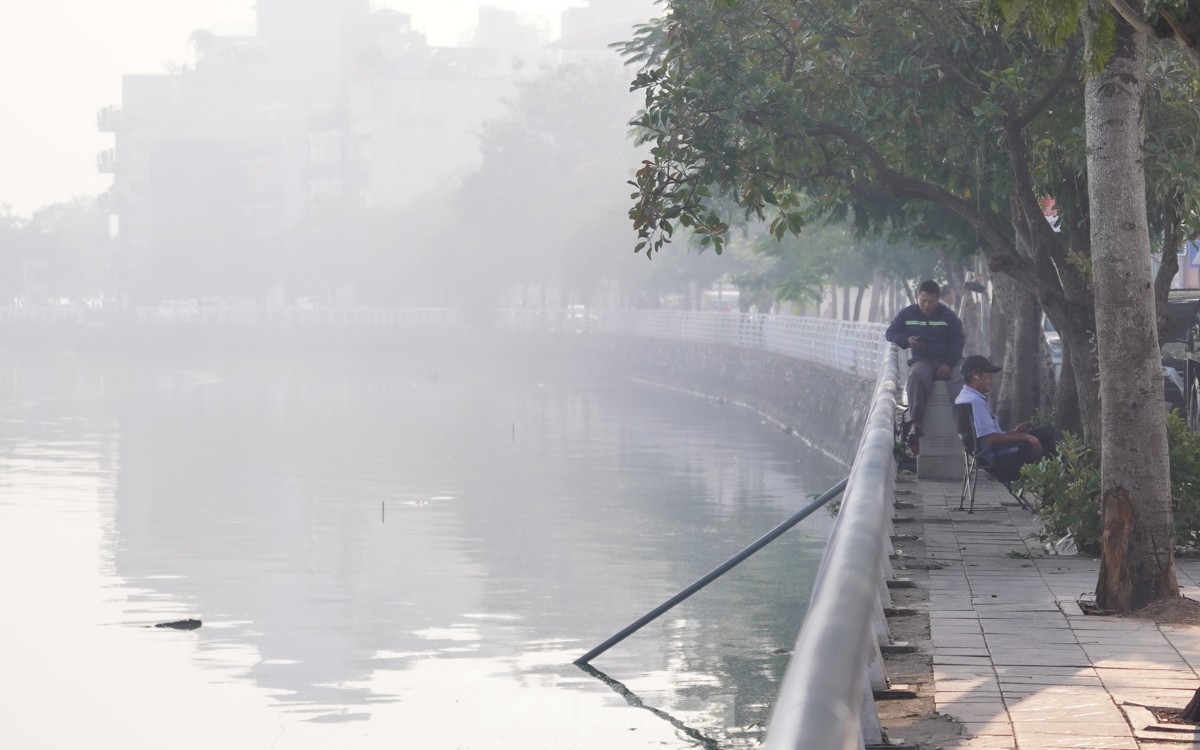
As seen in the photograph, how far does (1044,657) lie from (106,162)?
151 metres

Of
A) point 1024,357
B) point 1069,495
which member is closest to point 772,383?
point 1024,357

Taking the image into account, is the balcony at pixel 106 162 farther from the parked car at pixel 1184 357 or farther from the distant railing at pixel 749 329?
the parked car at pixel 1184 357

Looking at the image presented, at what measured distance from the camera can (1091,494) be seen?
10.9 metres

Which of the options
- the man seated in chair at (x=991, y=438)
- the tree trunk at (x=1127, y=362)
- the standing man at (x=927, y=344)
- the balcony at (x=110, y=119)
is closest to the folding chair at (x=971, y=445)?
the man seated in chair at (x=991, y=438)

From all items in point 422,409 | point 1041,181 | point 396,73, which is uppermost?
point 396,73

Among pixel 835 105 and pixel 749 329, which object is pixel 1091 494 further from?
pixel 749 329

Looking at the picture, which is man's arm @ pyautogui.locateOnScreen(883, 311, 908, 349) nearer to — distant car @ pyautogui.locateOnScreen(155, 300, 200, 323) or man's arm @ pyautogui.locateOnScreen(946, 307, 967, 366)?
man's arm @ pyautogui.locateOnScreen(946, 307, 967, 366)

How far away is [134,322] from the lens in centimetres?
10481

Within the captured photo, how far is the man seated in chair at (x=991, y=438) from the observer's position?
13461 millimetres

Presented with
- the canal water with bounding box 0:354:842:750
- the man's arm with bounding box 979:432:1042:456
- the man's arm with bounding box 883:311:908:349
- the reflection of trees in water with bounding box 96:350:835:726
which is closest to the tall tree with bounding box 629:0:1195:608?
the man's arm with bounding box 979:432:1042:456

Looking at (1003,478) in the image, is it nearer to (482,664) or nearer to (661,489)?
(482,664)

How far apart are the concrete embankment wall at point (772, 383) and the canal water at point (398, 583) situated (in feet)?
2.33

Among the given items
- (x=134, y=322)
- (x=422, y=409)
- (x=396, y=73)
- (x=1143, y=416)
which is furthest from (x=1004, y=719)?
(x=396, y=73)

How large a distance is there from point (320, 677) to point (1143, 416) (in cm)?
706
